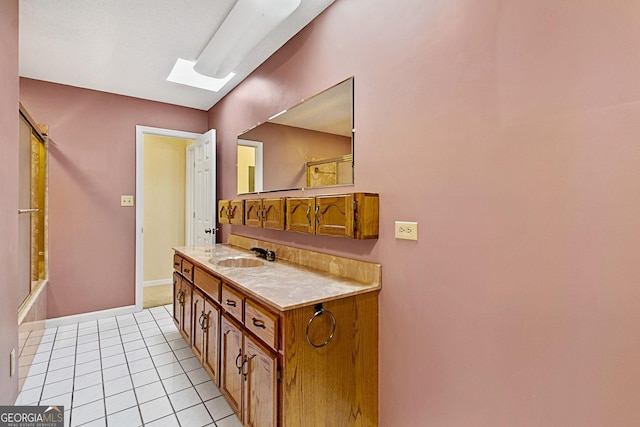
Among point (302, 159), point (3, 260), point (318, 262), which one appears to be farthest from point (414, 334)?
point (3, 260)

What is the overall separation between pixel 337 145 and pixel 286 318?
1090 mm

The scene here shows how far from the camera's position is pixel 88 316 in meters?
3.26

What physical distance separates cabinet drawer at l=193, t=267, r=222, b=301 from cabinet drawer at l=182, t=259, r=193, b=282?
0.10 m

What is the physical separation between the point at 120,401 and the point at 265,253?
50.4 inches

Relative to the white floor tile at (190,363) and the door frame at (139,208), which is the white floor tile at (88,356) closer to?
the white floor tile at (190,363)

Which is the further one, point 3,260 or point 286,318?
point 3,260

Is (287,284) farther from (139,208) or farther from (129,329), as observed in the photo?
(139,208)

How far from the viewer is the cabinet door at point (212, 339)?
188cm

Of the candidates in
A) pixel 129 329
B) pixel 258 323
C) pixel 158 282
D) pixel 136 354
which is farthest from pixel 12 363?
pixel 158 282

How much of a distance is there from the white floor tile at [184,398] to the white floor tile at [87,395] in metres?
0.46

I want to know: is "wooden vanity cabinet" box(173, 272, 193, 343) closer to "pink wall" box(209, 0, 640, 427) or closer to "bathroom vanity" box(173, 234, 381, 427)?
"bathroom vanity" box(173, 234, 381, 427)

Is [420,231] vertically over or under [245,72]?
under

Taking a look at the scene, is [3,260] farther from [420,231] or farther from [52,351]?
[420,231]

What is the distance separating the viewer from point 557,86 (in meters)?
1.03
